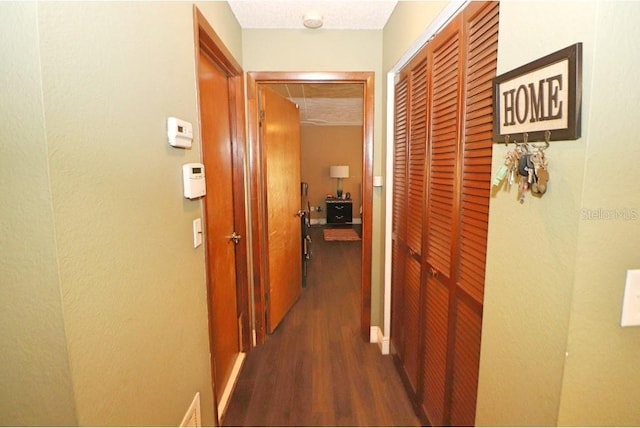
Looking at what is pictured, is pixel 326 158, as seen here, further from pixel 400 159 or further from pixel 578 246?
pixel 578 246

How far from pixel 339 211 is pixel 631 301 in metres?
6.44

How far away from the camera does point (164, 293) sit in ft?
3.37

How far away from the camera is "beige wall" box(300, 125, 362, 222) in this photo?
7.13m

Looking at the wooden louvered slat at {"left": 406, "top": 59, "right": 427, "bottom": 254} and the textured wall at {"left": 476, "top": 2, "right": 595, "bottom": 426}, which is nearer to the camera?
the textured wall at {"left": 476, "top": 2, "right": 595, "bottom": 426}

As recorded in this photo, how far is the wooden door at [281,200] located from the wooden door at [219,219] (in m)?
0.39

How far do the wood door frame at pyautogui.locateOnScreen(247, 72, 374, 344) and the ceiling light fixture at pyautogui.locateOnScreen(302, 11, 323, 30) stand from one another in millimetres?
298

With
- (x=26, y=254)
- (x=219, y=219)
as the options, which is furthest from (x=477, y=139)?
(x=219, y=219)

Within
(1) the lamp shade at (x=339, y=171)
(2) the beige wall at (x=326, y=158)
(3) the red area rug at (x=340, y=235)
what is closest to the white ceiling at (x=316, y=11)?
(3) the red area rug at (x=340, y=235)

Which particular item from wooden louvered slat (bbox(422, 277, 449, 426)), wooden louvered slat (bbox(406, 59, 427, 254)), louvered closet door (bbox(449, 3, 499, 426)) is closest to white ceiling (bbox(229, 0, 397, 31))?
wooden louvered slat (bbox(406, 59, 427, 254))

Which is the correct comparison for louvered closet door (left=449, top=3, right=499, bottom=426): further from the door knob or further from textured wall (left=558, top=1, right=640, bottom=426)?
the door knob

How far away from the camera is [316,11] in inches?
75.8

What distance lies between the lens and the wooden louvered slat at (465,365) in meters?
1.14

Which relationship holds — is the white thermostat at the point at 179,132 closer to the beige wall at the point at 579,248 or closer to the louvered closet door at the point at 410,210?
the beige wall at the point at 579,248

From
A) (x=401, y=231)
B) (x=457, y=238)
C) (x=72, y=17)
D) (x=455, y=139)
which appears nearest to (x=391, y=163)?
(x=401, y=231)
